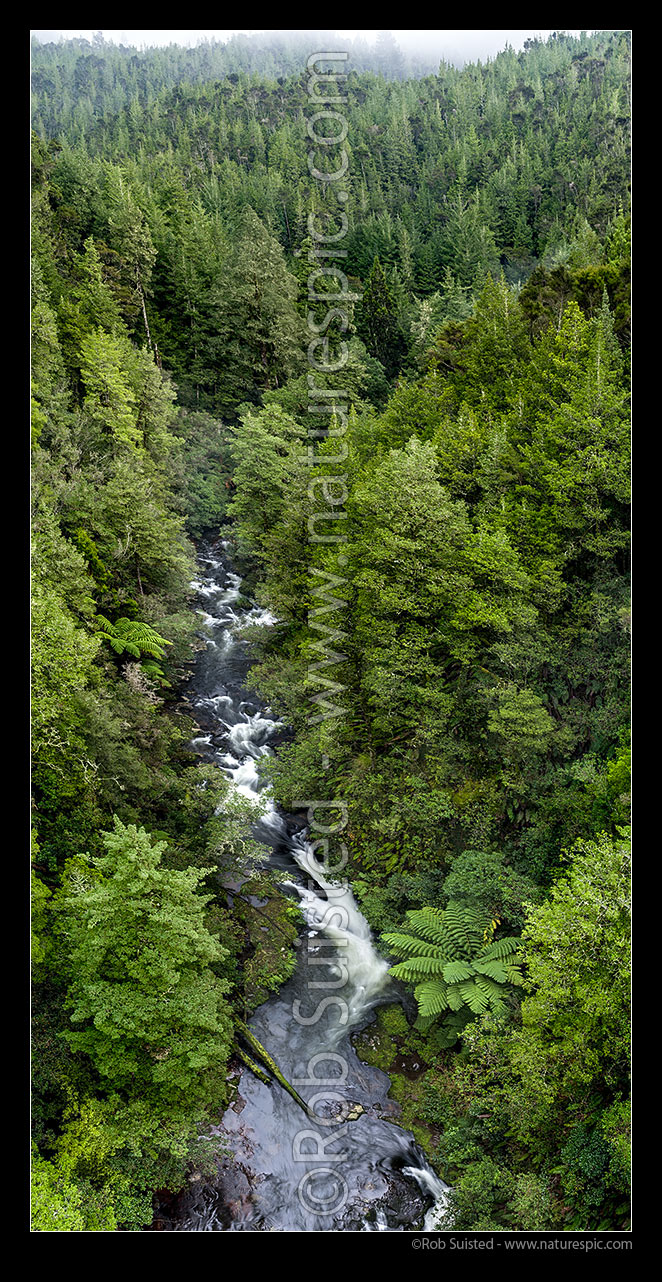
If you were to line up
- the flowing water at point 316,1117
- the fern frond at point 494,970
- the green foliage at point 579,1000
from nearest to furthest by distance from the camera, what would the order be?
the green foliage at point 579,1000 → the flowing water at point 316,1117 → the fern frond at point 494,970

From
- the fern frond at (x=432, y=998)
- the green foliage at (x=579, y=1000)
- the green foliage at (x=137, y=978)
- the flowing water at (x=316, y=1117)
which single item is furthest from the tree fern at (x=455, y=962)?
the green foliage at (x=137, y=978)

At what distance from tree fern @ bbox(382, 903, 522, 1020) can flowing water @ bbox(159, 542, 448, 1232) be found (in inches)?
96.1

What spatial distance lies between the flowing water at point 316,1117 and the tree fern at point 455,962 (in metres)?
2.44

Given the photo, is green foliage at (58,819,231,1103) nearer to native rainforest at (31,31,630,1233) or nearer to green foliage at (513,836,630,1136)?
native rainforest at (31,31,630,1233)

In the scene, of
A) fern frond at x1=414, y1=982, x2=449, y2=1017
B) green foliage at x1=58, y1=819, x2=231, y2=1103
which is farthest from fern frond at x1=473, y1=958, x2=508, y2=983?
green foliage at x1=58, y1=819, x2=231, y2=1103

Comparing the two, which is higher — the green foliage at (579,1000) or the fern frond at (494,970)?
the green foliage at (579,1000)

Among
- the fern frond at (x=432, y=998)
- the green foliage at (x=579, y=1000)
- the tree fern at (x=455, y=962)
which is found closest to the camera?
the green foliage at (x=579, y=1000)

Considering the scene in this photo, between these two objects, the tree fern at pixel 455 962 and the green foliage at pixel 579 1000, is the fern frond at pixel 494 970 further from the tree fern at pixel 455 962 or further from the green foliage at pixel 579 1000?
the green foliage at pixel 579 1000

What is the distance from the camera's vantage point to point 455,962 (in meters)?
16.7

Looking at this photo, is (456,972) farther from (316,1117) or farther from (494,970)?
(316,1117)

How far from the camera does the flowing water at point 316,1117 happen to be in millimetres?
14586

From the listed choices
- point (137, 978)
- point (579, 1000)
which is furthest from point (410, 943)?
point (137, 978)

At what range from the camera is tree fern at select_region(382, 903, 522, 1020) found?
16.1 meters
